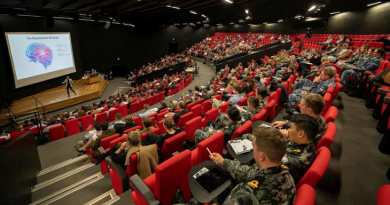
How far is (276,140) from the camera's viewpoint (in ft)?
4.00

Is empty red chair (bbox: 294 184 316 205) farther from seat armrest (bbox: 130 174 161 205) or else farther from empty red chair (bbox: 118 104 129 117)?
empty red chair (bbox: 118 104 129 117)

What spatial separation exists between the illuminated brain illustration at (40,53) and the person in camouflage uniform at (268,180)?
1135 cm

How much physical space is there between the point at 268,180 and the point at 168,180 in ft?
3.03

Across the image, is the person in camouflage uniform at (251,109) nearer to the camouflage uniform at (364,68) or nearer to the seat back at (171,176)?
the seat back at (171,176)

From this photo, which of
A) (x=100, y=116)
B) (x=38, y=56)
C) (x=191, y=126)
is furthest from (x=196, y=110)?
(x=38, y=56)

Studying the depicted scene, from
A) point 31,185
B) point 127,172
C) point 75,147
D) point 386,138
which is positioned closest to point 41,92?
point 75,147

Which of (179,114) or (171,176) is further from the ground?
(171,176)

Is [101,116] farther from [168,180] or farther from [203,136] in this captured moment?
[168,180]

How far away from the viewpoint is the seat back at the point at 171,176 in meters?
1.64

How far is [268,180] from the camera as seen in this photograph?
117cm

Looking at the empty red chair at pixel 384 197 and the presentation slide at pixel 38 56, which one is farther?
the presentation slide at pixel 38 56

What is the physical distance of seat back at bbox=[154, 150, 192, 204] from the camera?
1.64 meters

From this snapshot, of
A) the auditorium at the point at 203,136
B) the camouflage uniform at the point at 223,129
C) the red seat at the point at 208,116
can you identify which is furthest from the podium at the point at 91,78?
the camouflage uniform at the point at 223,129

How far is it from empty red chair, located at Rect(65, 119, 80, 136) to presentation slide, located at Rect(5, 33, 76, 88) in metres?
5.28
